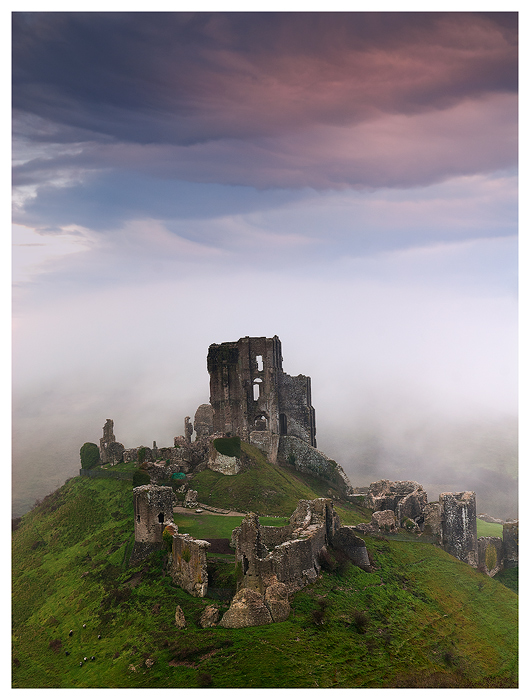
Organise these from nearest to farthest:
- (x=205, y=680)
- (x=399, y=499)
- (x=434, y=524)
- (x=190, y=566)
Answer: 1. (x=205, y=680)
2. (x=190, y=566)
3. (x=434, y=524)
4. (x=399, y=499)

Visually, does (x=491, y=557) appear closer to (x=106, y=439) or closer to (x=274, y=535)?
(x=274, y=535)

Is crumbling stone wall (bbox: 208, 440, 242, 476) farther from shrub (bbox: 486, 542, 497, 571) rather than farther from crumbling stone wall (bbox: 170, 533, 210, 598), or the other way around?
shrub (bbox: 486, 542, 497, 571)

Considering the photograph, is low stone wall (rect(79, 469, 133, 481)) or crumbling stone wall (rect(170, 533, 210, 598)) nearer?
crumbling stone wall (rect(170, 533, 210, 598))

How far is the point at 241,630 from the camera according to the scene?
26.3 metres

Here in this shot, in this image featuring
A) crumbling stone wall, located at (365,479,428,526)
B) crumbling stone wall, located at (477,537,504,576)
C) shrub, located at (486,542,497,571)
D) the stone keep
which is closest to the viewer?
the stone keep

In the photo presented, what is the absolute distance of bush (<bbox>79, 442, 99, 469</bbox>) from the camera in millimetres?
57000

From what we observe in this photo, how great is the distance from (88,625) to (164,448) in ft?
71.7

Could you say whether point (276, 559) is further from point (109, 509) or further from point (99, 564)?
point (109, 509)

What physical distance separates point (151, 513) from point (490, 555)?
3169 cm

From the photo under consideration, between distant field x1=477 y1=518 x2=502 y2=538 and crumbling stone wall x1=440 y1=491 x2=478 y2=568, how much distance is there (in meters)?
7.04

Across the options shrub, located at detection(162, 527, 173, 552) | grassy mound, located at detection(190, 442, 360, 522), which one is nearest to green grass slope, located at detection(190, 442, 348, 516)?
grassy mound, located at detection(190, 442, 360, 522)

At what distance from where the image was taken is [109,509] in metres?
45.4

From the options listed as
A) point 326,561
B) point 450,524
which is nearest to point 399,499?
point 450,524

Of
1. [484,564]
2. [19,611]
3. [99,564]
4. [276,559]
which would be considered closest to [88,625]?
[99,564]
